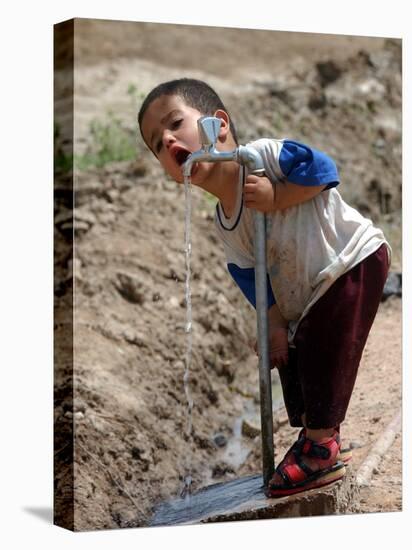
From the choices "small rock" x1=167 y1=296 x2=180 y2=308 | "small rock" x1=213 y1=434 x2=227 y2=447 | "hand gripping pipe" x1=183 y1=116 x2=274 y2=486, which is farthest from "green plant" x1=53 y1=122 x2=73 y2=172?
"small rock" x1=213 y1=434 x2=227 y2=447

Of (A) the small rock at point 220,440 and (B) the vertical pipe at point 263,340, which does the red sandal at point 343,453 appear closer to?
(B) the vertical pipe at point 263,340

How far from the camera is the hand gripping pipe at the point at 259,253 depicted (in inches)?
131

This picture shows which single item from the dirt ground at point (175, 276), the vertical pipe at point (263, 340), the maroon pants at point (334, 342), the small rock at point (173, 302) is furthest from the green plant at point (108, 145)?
the maroon pants at point (334, 342)

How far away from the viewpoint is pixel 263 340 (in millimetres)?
3406

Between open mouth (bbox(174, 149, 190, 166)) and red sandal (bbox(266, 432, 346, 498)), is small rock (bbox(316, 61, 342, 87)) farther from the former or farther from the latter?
red sandal (bbox(266, 432, 346, 498))

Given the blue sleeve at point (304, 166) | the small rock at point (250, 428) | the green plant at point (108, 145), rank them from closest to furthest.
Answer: the blue sleeve at point (304, 166), the small rock at point (250, 428), the green plant at point (108, 145)

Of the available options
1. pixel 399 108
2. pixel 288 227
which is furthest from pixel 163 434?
pixel 399 108

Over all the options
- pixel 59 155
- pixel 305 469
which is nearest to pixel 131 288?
pixel 59 155

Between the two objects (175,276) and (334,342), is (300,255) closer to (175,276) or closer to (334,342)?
(334,342)

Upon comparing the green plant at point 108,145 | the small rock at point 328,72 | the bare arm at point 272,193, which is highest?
the small rock at point 328,72

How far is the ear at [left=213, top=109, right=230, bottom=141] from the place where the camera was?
11.2 ft

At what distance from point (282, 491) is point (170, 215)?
1.37 metres

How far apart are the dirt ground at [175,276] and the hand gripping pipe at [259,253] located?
0.20 metres

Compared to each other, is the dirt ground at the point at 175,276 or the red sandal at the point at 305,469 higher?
the dirt ground at the point at 175,276
